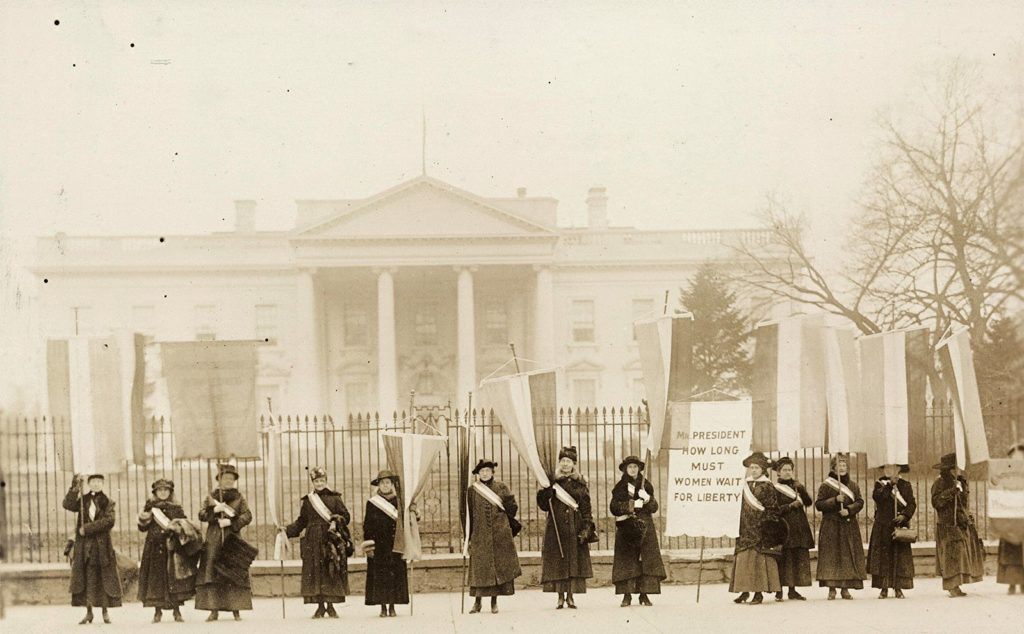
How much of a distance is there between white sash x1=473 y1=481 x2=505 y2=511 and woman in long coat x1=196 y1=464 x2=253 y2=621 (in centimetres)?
236

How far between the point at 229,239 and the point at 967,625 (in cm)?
4502

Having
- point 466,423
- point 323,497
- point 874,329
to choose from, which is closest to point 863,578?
point 466,423

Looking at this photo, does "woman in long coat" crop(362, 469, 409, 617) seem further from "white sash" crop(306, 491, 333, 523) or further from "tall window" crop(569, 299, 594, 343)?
"tall window" crop(569, 299, 594, 343)

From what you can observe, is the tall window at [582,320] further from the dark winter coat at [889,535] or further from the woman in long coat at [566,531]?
the woman in long coat at [566,531]

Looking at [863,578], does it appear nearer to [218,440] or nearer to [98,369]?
[218,440]

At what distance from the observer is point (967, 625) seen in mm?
10297

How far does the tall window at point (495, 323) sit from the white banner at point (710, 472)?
126 ft

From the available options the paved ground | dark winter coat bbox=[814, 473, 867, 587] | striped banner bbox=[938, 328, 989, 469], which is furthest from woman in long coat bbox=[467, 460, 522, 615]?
striped banner bbox=[938, 328, 989, 469]

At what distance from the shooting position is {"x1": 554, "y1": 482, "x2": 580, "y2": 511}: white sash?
11922 millimetres

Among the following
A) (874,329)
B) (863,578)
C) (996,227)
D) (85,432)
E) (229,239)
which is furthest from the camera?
(229,239)

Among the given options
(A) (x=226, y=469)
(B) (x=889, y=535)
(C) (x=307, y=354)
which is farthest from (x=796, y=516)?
(C) (x=307, y=354)

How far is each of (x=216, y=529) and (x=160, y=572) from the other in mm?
729

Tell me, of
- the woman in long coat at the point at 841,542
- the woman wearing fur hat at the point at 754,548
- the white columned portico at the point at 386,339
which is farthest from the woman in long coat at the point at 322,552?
the white columned portico at the point at 386,339

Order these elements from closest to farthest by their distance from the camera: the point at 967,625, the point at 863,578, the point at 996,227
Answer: the point at 967,625
the point at 863,578
the point at 996,227
